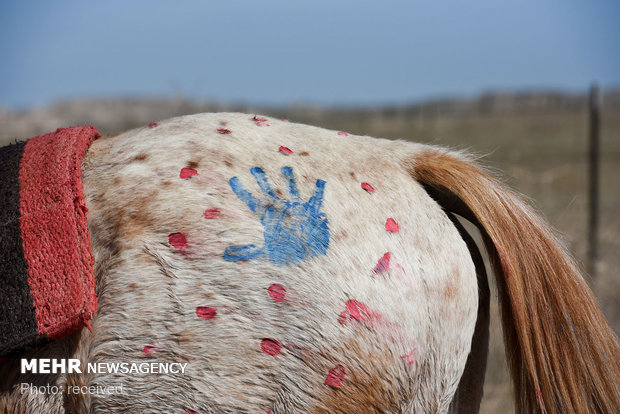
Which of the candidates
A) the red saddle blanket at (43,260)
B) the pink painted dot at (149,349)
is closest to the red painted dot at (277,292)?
the pink painted dot at (149,349)

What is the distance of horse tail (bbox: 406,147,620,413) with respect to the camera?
1.26m

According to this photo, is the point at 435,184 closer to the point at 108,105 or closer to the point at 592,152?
the point at 592,152

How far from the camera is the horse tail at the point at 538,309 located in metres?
1.26

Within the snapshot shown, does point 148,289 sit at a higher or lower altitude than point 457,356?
higher

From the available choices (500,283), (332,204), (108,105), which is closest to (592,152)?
(500,283)

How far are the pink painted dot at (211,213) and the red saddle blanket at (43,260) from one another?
266mm

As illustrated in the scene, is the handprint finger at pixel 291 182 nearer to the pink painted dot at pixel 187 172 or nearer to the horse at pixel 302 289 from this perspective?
the horse at pixel 302 289

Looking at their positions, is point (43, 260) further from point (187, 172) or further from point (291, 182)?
point (291, 182)

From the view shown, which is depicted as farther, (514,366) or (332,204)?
(514,366)

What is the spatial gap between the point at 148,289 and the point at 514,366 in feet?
3.08

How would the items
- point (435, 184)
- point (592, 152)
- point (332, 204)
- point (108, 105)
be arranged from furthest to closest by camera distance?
point (108, 105)
point (592, 152)
point (435, 184)
point (332, 204)

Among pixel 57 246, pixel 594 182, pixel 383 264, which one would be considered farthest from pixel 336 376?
pixel 594 182

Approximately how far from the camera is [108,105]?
26.0 m

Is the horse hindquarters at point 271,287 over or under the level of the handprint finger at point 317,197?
under
